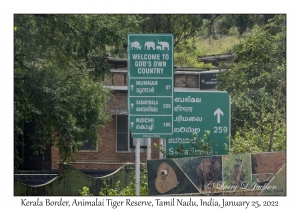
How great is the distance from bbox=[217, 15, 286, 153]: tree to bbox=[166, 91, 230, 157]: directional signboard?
3.30 metres

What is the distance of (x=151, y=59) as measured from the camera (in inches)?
421

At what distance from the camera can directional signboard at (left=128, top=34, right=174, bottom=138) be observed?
10.7 meters

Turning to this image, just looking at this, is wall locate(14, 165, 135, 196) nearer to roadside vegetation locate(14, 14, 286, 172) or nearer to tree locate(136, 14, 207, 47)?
roadside vegetation locate(14, 14, 286, 172)

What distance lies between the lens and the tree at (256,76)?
53.5 ft

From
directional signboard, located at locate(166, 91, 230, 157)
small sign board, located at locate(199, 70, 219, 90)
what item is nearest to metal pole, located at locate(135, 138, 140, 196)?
directional signboard, located at locate(166, 91, 230, 157)

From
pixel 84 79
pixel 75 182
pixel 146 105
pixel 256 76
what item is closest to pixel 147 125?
pixel 146 105

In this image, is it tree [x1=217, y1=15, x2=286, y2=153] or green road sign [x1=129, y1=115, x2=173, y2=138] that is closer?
green road sign [x1=129, y1=115, x2=173, y2=138]

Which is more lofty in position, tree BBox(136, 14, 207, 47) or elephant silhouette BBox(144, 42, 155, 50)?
tree BBox(136, 14, 207, 47)

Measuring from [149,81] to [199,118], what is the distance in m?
1.67

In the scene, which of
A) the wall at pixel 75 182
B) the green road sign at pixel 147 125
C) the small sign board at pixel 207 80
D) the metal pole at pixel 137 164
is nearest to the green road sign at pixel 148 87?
the green road sign at pixel 147 125

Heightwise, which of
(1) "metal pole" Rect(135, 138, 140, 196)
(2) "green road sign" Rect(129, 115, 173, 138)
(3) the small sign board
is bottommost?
(1) "metal pole" Rect(135, 138, 140, 196)
